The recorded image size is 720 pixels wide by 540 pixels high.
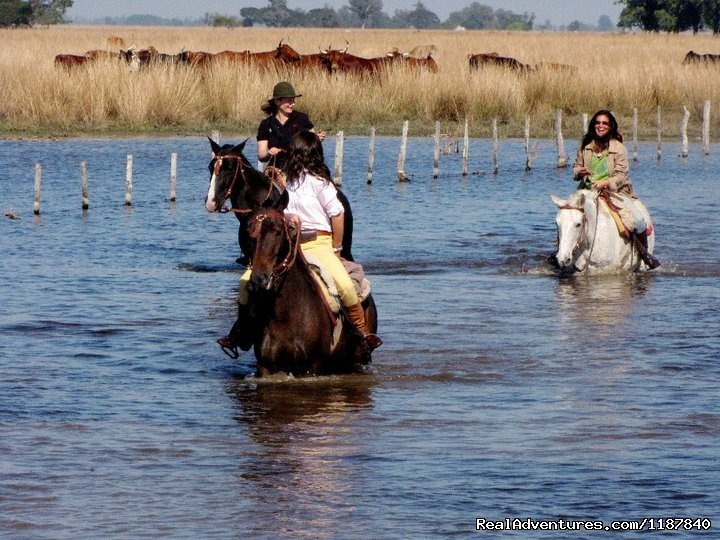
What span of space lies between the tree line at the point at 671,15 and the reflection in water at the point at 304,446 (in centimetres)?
6809

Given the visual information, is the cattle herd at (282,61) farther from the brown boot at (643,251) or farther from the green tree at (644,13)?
the green tree at (644,13)

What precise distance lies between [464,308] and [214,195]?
2.85m

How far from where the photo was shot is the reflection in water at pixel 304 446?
7.91m

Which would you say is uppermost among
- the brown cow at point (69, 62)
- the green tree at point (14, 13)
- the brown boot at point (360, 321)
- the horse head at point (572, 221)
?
the green tree at point (14, 13)

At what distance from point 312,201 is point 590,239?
6243 millimetres

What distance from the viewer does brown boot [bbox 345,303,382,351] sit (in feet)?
34.3

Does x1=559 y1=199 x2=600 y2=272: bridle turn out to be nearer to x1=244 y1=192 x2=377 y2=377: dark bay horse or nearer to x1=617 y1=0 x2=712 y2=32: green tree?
x1=244 y1=192 x2=377 y2=377: dark bay horse

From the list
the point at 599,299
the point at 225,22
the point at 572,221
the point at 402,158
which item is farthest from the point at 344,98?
the point at 225,22

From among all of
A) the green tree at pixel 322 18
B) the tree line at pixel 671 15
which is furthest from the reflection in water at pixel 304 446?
the green tree at pixel 322 18

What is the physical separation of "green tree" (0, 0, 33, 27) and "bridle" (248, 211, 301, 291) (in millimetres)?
81577

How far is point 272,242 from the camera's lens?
9562 mm

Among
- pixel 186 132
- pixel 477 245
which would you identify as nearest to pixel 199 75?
pixel 186 132

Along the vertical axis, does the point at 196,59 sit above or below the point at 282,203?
above

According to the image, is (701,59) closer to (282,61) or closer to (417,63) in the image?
(417,63)
